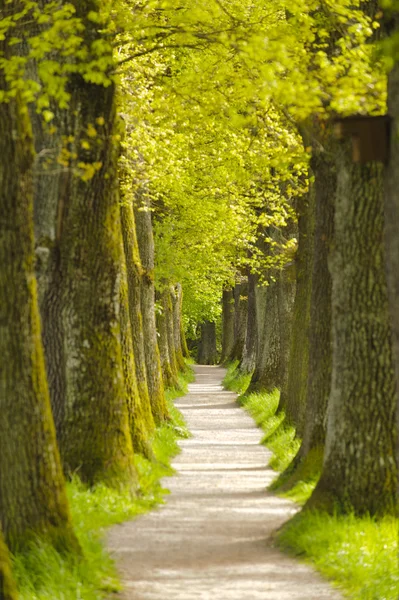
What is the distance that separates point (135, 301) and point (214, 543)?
33.9 feet

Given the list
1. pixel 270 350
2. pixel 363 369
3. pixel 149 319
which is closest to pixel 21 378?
pixel 363 369

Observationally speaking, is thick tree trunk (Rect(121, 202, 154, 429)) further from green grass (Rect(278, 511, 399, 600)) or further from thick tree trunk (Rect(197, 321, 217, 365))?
thick tree trunk (Rect(197, 321, 217, 365))

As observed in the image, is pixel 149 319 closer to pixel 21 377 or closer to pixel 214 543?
pixel 214 543

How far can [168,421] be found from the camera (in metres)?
26.2

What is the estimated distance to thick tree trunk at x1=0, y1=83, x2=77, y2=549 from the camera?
10023mm

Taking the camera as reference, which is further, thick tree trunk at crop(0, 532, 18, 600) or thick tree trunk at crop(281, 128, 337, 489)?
thick tree trunk at crop(281, 128, 337, 489)

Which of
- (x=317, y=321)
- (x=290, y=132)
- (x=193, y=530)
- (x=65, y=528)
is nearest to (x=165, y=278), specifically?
(x=290, y=132)

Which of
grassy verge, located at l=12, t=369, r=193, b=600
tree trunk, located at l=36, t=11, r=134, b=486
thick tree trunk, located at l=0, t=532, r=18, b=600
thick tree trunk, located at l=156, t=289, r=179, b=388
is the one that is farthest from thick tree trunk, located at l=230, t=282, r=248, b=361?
thick tree trunk, located at l=0, t=532, r=18, b=600

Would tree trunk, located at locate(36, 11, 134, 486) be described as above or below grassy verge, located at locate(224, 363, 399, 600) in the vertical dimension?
above

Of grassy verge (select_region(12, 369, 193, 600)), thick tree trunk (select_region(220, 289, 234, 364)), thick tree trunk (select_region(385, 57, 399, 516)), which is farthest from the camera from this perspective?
thick tree trunk (select_region(220, 289, 234, 364))

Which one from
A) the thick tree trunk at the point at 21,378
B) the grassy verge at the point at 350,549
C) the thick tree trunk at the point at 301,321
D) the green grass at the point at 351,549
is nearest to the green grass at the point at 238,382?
the thick tree trunk at the point at 301,321

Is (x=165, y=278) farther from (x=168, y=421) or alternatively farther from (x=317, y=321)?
(x=317, y=321)

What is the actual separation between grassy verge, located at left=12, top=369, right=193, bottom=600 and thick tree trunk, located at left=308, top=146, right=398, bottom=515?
97.9 inches

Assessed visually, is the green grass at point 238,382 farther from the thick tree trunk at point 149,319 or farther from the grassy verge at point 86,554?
the grassy verge at point 86,554
